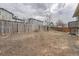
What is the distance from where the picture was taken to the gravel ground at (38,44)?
2816 mm

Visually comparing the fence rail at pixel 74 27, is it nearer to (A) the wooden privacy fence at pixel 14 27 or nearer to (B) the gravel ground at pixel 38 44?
(B) the gravel ground at pixel 38 44

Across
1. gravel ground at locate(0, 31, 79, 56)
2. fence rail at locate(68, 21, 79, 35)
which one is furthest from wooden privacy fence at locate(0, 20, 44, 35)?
fence rail at locate(68, 21, 79, 35)

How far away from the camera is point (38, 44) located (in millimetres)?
2828

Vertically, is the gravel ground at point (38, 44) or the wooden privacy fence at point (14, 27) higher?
the wooden privacy fence at point (14, 27)

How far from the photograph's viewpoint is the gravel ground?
2.82 metres

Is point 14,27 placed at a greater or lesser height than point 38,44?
greater

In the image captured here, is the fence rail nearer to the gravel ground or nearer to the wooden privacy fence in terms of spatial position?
the gravel ground

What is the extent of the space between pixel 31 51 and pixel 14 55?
25 centimetres

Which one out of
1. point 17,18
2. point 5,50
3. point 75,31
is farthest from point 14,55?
point 75,31

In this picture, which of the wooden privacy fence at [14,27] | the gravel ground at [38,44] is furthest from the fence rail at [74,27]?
the wooden privacy fence at [14,27]

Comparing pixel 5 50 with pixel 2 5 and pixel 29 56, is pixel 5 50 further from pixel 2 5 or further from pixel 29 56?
pixel 2 5

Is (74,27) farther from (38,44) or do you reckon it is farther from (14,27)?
(14,27)

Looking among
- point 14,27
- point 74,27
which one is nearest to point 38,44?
point 14,27

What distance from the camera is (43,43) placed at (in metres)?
2.83
